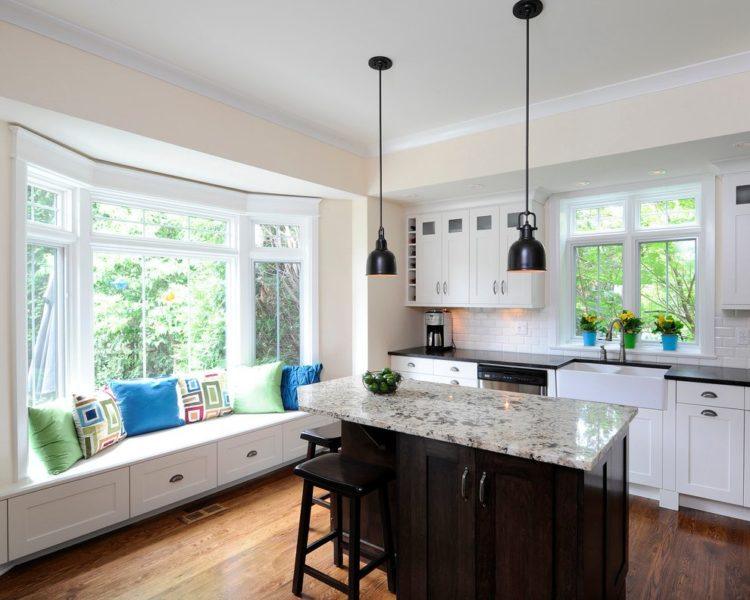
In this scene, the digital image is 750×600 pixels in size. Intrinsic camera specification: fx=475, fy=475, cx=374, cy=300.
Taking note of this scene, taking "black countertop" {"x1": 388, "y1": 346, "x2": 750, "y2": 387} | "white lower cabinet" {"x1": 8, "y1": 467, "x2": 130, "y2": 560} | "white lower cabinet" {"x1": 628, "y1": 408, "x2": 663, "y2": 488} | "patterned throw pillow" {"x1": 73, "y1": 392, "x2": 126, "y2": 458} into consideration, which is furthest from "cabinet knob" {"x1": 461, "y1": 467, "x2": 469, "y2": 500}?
"patterned throw pillow" {"x1": 73, "y1": 392, "x2": 126, "y2": 458}

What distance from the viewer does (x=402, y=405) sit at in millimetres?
2502

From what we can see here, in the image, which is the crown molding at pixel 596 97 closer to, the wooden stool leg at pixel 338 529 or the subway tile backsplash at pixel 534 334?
the subway tile backsplash at pixel 534 334

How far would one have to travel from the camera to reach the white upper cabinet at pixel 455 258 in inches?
186

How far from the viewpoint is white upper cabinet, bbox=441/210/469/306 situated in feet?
15.5

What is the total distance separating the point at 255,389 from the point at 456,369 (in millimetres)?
1835

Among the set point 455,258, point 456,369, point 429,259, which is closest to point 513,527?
point 456,369

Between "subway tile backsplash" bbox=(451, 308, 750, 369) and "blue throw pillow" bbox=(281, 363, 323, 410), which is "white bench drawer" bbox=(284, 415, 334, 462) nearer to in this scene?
"blue throw pillow" bbox=(281, 363, 323, 410)

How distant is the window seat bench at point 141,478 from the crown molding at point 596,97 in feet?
8.97

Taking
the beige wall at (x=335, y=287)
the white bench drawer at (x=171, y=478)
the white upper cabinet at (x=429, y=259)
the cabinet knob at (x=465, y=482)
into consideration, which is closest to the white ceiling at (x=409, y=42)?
the beige wall at (x=335, y=287)

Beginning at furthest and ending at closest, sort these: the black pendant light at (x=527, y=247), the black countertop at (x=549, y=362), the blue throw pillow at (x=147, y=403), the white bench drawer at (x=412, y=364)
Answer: the white bench drawer at (x=412, y=364) → the blue throw pillow at (x=147, y=403) → the black countertop at (x=549, y=362) → the black pendant light at (x=527, y=247)

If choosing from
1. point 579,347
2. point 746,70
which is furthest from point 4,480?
point 746,70

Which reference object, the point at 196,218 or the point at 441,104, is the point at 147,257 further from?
the point at 441,104

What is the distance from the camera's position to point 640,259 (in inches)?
167

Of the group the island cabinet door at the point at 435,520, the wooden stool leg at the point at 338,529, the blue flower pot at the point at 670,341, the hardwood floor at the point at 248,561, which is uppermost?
the blue flower pot at the point at 670,341
